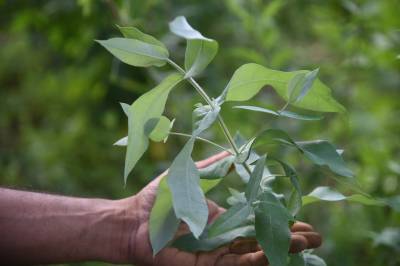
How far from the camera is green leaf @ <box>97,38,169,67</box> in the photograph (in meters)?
1.03

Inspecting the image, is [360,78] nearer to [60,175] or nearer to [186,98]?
[186,98]

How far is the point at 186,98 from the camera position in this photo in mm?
2490

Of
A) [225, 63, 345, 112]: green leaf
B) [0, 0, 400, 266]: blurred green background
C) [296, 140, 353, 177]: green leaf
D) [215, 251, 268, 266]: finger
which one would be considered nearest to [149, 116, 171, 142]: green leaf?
[225, 63, 345, 112]: green leaf

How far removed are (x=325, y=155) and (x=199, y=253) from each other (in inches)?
15.7

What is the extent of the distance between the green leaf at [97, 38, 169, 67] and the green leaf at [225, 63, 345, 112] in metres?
0.12

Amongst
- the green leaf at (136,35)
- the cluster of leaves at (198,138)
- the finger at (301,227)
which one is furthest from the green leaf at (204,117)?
the finger at (301,227)

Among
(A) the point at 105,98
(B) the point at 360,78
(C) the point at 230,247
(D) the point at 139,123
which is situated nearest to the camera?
(D) the point at 139,123

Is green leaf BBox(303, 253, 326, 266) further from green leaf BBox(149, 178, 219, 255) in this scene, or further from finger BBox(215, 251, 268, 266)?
green leaf BBox(149, 178, 219, 255)

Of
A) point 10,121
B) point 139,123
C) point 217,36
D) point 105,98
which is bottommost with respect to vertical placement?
point 10,121

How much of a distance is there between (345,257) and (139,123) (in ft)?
2.71

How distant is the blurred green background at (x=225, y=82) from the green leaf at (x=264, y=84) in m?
0.51

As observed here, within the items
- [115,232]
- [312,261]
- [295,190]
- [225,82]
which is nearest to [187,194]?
[295,190]

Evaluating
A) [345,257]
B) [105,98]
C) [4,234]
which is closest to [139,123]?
[4,234]

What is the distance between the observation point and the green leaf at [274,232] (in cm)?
102
